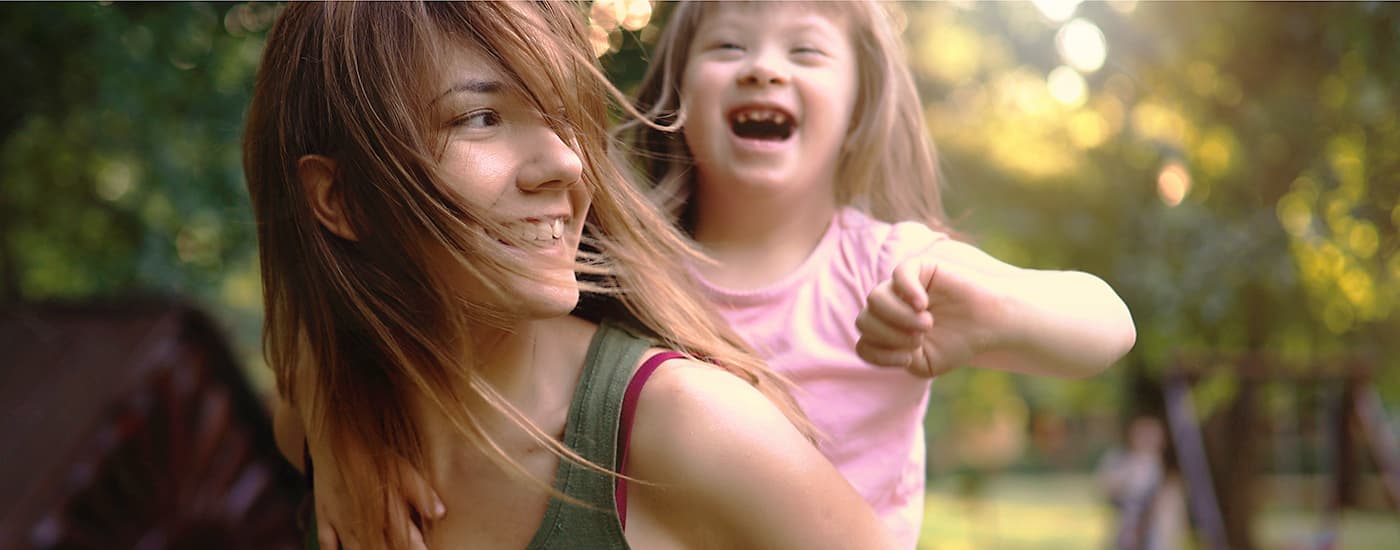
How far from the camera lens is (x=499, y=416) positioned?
1517mm

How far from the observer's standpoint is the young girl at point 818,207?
171 cm

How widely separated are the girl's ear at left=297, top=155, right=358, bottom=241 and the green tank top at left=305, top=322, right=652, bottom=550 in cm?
33

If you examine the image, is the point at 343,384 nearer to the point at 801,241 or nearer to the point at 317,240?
the point at 317,240

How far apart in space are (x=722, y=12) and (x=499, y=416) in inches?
26.4

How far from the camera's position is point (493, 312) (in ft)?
4.72

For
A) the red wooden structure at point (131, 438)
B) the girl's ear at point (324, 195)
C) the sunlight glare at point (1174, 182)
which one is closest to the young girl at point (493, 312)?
the girl's ear at point (324, 195)

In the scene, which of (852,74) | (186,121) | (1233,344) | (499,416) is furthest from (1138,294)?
(499,416)

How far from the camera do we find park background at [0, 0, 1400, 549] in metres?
3.37

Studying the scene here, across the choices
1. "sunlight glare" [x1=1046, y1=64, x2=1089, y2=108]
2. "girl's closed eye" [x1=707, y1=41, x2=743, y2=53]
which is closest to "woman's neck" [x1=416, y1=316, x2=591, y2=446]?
"girl's closed eye" [x1=707, y1=41, x2=743, y2=53]

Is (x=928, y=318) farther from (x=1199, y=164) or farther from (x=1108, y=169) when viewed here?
(x=1108, y=169)

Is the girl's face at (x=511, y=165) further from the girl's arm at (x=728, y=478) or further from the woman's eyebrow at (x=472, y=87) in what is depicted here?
the girl's arm at (x=728, y=478)

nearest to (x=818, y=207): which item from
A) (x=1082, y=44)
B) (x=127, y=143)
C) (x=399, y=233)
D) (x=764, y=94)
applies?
(x=764, y=94)

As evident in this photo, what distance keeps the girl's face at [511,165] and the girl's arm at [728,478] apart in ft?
0.57

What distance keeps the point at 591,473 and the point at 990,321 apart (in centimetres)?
50
